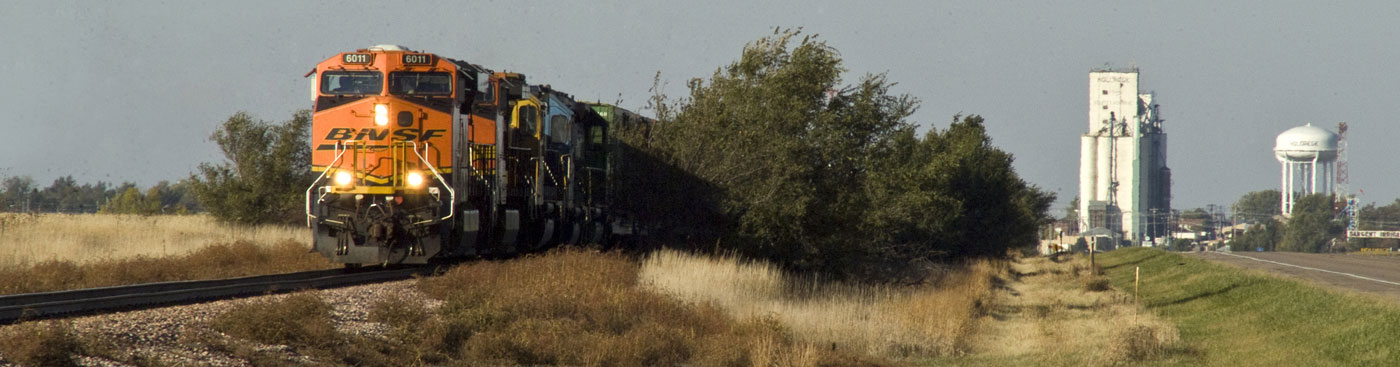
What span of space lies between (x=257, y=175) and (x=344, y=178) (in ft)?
81.1

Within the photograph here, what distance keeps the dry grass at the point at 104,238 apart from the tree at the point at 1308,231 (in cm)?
17950

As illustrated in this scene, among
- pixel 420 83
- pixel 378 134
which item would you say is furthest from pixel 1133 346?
pixel 378 134

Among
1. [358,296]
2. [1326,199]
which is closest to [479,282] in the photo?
[358,296]

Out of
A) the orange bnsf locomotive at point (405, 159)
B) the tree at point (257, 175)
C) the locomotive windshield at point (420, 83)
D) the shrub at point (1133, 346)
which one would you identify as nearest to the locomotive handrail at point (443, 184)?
the orange bnsf locomotive at point (405, 159)

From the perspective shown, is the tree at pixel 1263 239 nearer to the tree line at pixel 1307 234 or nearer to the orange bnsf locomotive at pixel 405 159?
the tree line at pixel 1307 234

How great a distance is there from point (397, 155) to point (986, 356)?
10.3 meters

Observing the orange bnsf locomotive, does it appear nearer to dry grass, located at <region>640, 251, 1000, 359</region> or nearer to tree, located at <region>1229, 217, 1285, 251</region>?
dry grass, located at <region>640, 251, 1000, 359</region>

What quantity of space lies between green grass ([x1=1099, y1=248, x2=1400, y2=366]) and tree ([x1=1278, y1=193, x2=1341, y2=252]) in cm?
16709

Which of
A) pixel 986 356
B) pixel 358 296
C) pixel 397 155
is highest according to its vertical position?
pixel 397 155

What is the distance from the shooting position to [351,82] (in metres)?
19.9

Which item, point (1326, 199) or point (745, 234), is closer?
point (745, 234)

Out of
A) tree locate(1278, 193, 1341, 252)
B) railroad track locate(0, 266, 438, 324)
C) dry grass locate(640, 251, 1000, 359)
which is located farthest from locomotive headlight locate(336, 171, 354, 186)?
tree locate(1278, 193, 1341, 252)

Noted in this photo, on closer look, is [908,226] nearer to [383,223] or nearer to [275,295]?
[383,223]

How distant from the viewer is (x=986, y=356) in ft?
63.0
